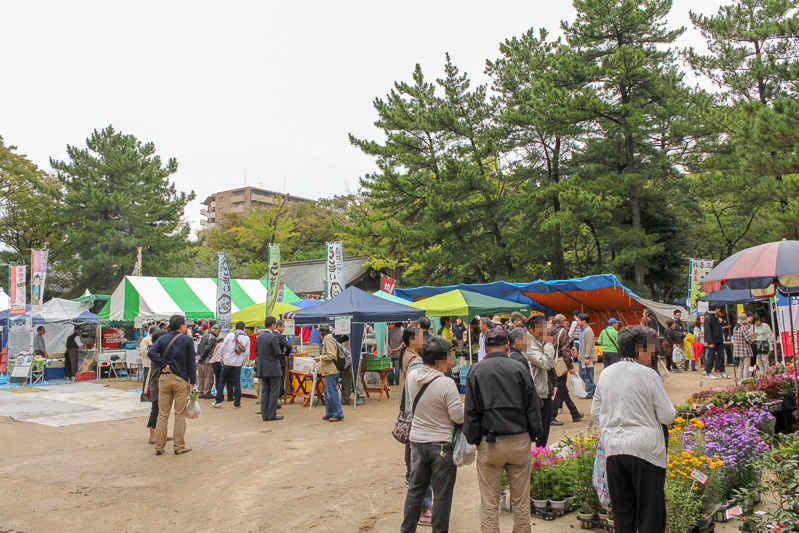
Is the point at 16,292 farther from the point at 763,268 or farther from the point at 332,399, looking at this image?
the point at 763,268

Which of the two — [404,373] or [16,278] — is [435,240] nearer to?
[16,278]

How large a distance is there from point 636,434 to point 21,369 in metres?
17.9

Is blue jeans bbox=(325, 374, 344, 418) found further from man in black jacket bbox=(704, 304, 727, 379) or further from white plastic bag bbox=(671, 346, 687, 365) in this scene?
white plastic bag bbox=(671, 346, 687, 365)

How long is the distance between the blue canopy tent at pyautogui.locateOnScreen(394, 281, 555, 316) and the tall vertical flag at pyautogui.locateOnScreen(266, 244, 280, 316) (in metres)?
6.79

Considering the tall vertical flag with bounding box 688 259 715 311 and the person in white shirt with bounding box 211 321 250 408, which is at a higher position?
the tall vertical flag with bounding box 688 259 715 311

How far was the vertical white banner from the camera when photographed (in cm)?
1333

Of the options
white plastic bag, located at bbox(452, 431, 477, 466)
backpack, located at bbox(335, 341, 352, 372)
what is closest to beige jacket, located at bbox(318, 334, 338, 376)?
backpack, located at bbox(335, 341, 352, 372)

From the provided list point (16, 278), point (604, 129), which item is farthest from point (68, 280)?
point (604, 129)

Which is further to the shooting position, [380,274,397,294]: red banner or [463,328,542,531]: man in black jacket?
[380,274,397,294]: red banner

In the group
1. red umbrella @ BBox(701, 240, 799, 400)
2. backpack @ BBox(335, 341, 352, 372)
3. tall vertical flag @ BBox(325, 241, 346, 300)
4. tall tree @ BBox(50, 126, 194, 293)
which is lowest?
backpack @ BBox(335, 341, 352, 372)

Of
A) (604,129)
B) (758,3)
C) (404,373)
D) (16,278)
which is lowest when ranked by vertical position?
(404,373)

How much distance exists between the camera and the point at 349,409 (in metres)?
11.0

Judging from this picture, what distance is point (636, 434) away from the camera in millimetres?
3230

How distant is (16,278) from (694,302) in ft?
67.1
